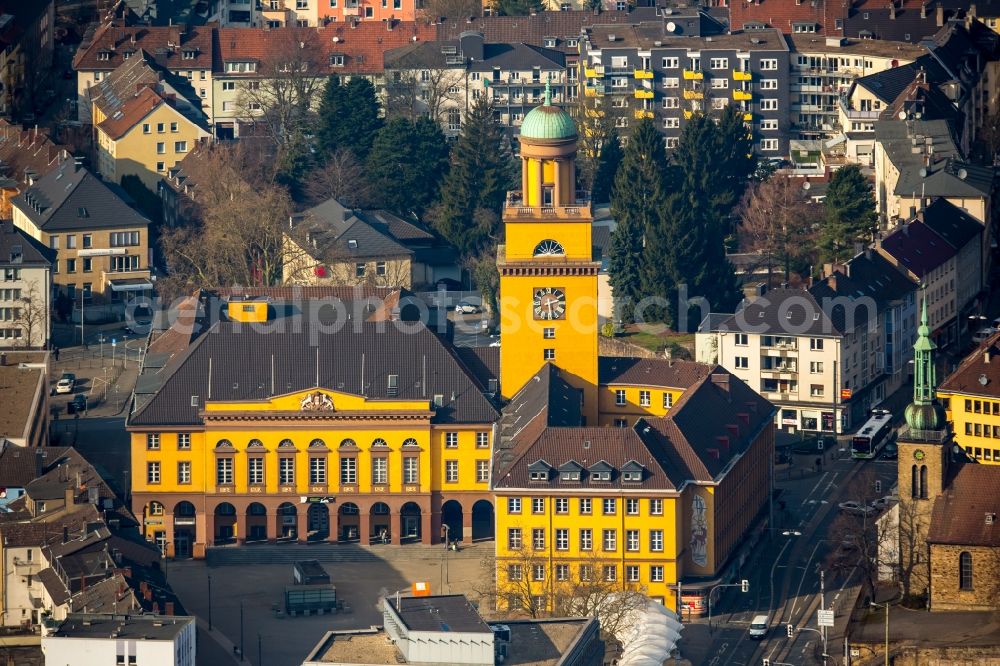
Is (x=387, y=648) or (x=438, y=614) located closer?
(x=387, y=648)

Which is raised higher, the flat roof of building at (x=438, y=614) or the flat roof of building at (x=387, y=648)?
the flat roof of building at (x=438, y=614)

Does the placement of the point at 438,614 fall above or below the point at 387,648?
above

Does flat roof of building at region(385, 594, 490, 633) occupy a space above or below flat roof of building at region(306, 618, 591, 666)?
above
